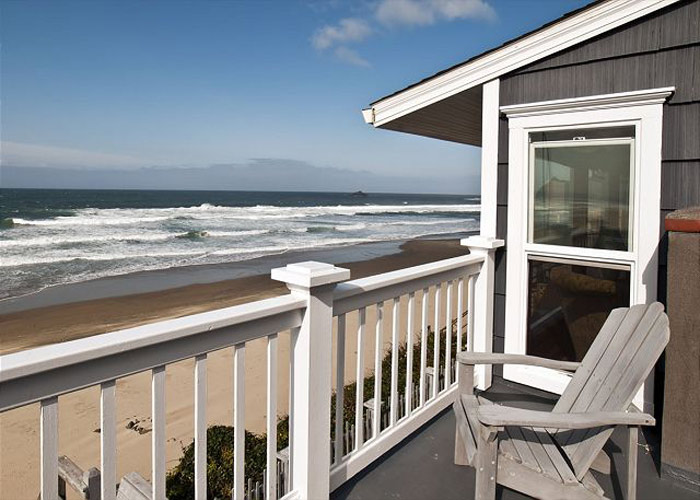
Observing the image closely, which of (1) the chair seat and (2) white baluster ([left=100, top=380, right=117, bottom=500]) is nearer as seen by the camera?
(2) white baluster ([left=100, top=380, right=117, bottom=500])

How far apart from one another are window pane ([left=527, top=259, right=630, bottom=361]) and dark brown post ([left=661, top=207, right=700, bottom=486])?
0.77m

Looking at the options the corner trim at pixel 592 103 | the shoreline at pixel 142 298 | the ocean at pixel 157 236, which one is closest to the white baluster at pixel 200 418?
the corner trim at pixel 592 103

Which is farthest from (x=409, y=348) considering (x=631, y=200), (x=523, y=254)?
(x=631, y=200)

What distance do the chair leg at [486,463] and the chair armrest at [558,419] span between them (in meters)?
0.06

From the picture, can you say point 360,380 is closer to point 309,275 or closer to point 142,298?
point 309,275

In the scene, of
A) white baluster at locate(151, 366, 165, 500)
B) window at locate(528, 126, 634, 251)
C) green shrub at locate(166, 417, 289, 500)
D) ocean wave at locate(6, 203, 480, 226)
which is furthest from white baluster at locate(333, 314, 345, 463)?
ocean wave at locate(6, 203, 480, 226)

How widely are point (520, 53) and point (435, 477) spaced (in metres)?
2.54

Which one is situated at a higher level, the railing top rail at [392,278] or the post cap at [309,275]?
the post cap at [309,275]

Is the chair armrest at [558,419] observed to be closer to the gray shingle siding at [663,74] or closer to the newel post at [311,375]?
the newel post at [311,375]

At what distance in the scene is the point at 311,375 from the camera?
169 cm

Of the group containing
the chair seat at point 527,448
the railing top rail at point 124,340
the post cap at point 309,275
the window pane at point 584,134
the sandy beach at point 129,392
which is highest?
the window pane at point 584,134

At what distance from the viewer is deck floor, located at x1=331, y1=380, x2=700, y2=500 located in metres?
2.00

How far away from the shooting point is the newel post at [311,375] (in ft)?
5.40

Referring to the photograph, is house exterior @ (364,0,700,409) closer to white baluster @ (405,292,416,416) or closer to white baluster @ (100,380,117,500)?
white baluster @ (405,292,416,416)
